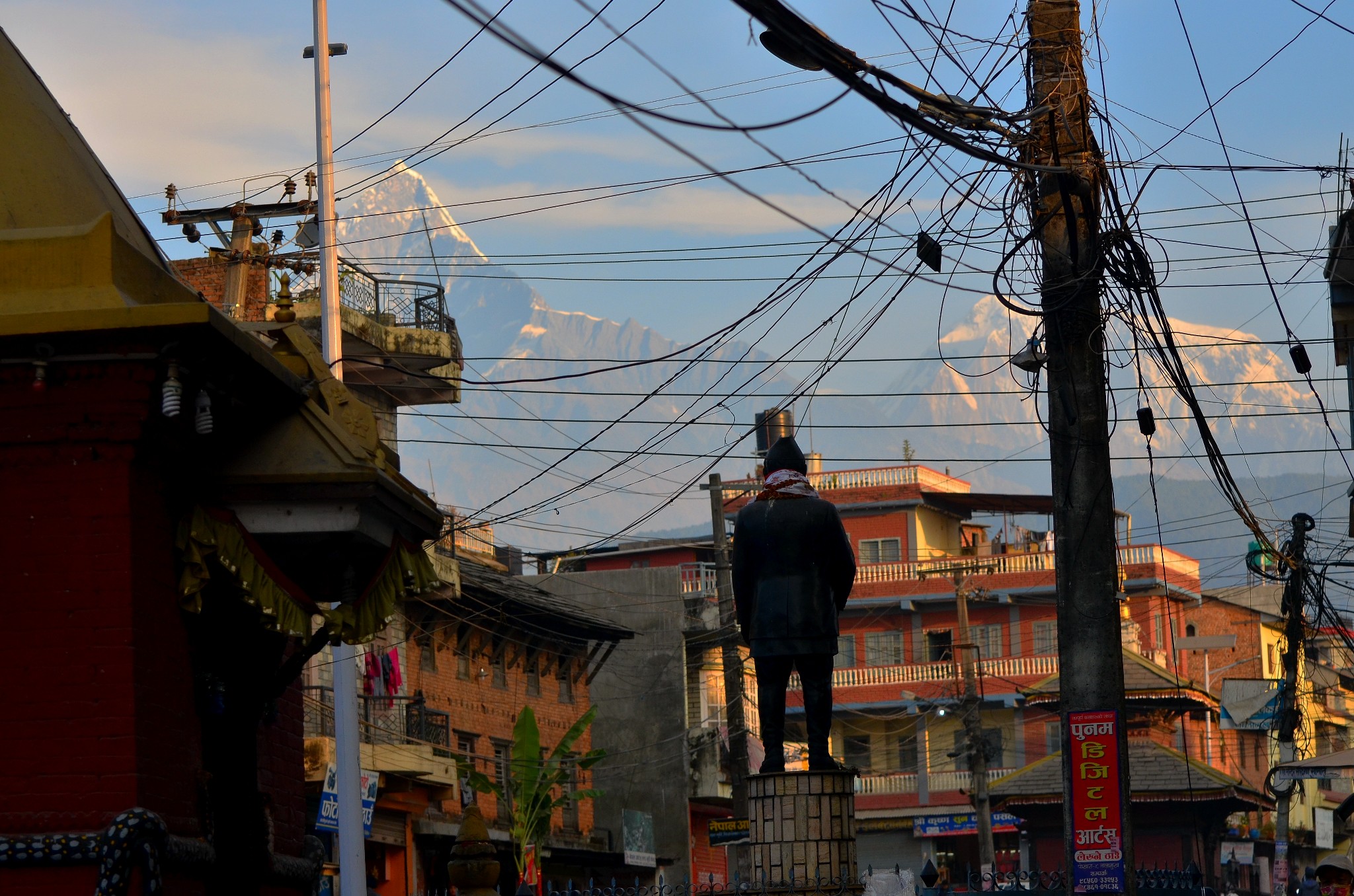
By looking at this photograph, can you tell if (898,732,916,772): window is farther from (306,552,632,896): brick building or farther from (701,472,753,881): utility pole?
(701,472,753,881): utility pole

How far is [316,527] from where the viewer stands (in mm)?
9430

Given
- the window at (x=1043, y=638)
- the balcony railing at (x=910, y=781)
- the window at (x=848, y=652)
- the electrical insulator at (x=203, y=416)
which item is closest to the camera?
the electrical insulator at (x=203, y=416)

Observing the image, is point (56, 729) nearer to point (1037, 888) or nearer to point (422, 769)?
point (1037, 888)

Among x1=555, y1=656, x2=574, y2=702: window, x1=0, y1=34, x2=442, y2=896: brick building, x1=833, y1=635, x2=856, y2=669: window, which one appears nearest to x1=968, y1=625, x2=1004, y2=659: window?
x1=833, y1=635, x2=856, y2=669: window

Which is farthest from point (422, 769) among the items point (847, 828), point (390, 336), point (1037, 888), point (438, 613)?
point (847, 828)

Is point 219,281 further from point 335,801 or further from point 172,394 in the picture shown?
point 172,394

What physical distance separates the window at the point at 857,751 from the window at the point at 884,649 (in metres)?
3.14

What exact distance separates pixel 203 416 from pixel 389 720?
28937mm

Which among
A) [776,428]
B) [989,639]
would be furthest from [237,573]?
[989,639]

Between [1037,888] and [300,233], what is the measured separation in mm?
20389

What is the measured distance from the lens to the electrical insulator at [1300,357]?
17.1m

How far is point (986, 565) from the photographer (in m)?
66.8

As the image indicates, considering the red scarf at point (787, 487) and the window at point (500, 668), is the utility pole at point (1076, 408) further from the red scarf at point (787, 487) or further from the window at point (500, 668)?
the window at point (500, 668)

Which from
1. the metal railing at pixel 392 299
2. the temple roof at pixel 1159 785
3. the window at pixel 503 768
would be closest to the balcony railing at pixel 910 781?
the temple roof at pixel 1159 785
